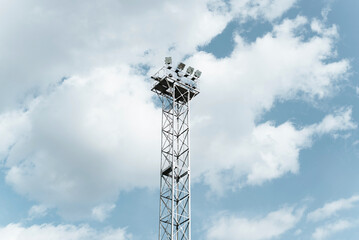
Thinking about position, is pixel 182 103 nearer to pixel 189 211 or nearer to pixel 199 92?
pixel 199 92

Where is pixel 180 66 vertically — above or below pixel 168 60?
below

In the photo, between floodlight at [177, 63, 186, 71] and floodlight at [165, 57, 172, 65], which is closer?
floodlight at [165, 57, 172, 65]

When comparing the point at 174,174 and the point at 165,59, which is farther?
the point at 165,59

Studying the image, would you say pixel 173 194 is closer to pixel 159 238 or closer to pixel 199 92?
pixel 159 238

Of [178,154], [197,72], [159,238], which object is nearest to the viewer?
[159,238]

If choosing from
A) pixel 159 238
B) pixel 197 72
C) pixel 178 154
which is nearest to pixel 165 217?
pixel 159 238

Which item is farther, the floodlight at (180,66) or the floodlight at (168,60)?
the floodlight at (180,66)

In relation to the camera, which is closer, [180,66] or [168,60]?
[168,60]

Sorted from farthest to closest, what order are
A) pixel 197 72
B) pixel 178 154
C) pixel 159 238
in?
pixel 197 72 < pixel 178 154 < pixel 159 238

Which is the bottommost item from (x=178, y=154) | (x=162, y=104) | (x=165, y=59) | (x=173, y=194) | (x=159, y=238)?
(x=159, y=238)

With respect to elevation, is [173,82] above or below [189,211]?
above

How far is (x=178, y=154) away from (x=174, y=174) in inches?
119

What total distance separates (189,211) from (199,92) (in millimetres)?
15818

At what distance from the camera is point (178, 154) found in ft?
210
